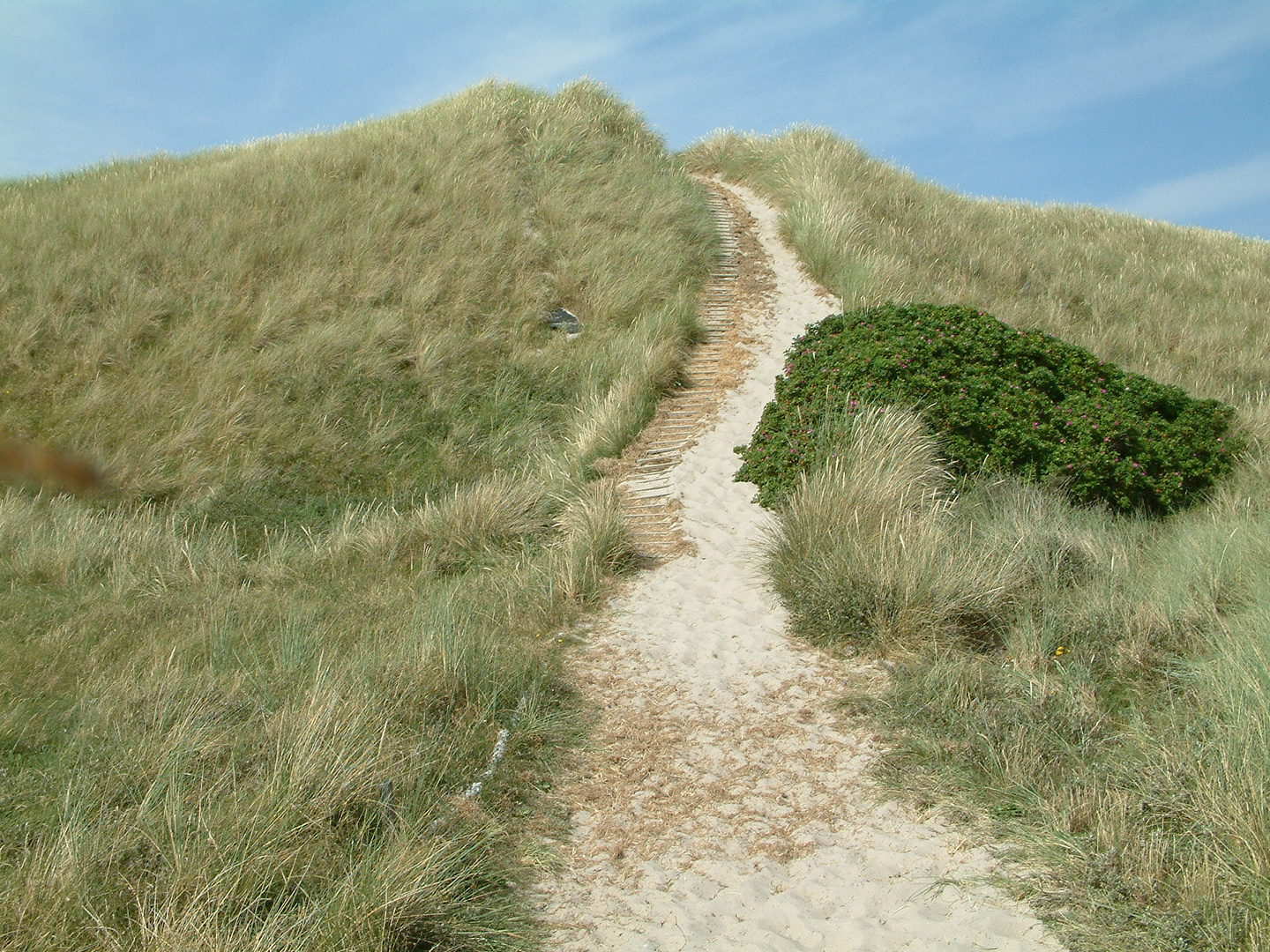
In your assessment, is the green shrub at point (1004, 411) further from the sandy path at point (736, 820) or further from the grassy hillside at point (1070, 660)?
the sandy path at point (736, 820)

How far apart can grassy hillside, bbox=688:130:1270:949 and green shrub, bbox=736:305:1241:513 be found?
335mm

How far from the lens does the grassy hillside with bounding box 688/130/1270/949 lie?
3203 mm

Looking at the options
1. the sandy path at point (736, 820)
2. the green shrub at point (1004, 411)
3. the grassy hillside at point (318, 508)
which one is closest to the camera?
the grassy hillside at point (318, 508)

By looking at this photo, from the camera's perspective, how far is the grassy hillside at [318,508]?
3.18m

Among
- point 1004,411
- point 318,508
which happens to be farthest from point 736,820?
point 318,508

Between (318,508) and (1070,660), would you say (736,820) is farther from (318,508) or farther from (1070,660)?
(318,508)

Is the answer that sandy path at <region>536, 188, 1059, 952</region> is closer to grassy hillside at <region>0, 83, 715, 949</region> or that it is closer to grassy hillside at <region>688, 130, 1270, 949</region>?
grassy hillside at <region>688, 130, 1270, 949</region>

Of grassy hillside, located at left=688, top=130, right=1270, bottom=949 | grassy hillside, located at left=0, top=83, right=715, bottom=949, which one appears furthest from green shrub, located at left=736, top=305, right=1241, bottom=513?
grassy hillside, located at left=0, top=83, right=715, bottom=949

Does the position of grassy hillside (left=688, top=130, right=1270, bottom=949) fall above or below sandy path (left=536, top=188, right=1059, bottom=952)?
above

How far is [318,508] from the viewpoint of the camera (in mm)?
8898

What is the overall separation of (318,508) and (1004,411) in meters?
6.83

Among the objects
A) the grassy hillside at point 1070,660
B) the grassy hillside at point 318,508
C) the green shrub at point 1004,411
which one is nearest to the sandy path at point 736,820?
the grassy hillside at point 1070,660

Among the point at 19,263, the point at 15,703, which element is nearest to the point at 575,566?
the point at 15,703

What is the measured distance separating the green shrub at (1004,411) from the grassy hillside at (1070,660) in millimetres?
335
